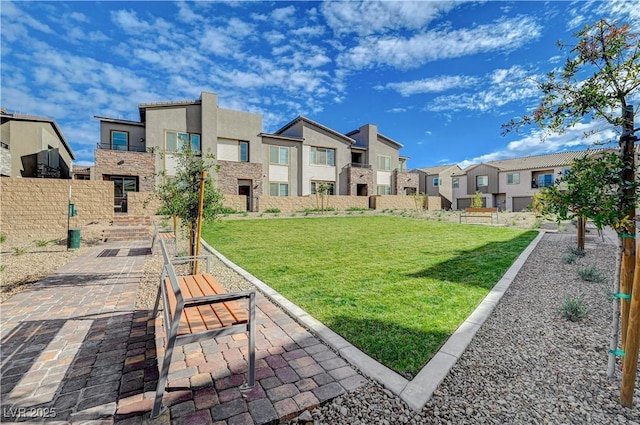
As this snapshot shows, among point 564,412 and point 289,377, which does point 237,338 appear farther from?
Result: point 564,412

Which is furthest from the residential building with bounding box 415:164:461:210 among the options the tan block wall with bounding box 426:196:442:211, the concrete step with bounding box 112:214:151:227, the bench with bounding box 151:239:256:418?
the bench with bounding box 151:239:256:418

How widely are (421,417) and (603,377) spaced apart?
6.64 feet

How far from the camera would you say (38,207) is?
13.5 metres

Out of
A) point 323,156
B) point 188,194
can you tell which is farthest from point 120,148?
point 188,194

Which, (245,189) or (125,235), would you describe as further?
(245,189)

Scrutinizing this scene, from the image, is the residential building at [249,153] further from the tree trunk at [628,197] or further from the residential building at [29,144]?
the tree trunk at [628,197]

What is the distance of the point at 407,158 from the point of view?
38.0 metres

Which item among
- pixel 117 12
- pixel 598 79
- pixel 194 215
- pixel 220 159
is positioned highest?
pixel 117 12

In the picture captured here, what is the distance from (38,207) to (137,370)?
53.1 feet

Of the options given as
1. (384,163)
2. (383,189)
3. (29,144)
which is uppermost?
(384,163)

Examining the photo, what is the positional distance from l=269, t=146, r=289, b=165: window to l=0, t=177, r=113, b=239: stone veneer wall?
14.8 metres

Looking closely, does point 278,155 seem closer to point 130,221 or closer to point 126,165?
point 126,165

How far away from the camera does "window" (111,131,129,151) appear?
21250 millimetres

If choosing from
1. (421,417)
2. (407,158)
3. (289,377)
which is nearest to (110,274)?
(289,377)
